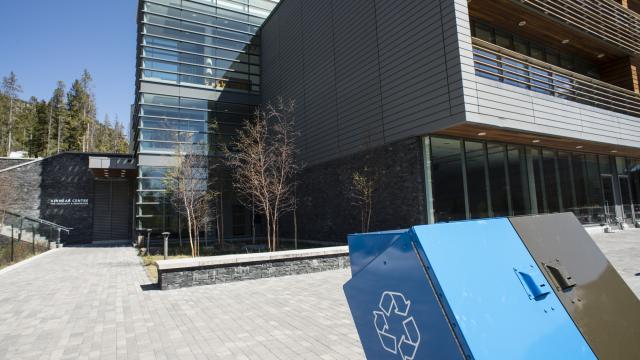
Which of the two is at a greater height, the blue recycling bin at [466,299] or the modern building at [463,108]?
the modern building at [463,108]

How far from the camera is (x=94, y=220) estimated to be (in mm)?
28891

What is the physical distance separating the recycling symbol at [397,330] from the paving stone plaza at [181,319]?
95.7 inches

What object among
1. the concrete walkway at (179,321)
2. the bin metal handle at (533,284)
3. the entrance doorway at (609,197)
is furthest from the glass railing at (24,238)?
the entrance doorway at (609,197)

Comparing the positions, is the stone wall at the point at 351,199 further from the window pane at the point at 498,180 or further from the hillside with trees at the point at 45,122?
the hillside with trees at the point at 45,122

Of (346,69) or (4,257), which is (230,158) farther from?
(4,257)

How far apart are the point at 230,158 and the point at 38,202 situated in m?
17.5

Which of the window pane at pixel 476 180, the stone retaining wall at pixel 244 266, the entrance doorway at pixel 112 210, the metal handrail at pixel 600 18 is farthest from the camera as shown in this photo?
the entrance doorway at pixel 112 210

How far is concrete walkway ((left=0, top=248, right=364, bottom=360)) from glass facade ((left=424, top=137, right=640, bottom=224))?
223 inches

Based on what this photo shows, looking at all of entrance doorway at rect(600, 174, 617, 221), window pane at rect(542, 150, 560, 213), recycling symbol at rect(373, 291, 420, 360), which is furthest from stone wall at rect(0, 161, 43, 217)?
entrance doorway at rect(600, 174, 617, 221)

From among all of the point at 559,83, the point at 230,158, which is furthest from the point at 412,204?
the point at 230,158

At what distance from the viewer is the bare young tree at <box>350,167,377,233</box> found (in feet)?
48.2

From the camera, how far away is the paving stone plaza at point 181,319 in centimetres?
484

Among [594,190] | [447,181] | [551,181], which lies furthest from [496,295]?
[594,190]

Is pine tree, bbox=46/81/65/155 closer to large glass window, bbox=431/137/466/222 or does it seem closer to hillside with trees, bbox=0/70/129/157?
hillside with trees, bbox=0/70/129/157
